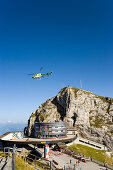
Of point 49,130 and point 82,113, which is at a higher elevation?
point 82,113

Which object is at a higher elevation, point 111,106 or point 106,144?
point 111,106

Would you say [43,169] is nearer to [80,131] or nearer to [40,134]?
[40,134]

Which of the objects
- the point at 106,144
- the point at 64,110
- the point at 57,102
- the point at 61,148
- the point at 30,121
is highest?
the point at 57,102

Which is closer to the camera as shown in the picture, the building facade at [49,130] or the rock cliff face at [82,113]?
the building facade at [49,130]

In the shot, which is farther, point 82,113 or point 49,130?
point 82,113

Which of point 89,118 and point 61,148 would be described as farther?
point 89,118

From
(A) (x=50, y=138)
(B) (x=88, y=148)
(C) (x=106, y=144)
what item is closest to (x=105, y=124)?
(C) (x=106, y=144)

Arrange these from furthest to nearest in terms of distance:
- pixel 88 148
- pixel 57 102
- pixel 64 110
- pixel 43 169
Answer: pixel 57 102
pixel 64 110
pixel 88 148
pixel 43 169

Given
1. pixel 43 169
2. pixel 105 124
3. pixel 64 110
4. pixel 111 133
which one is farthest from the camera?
pixel 64 110
